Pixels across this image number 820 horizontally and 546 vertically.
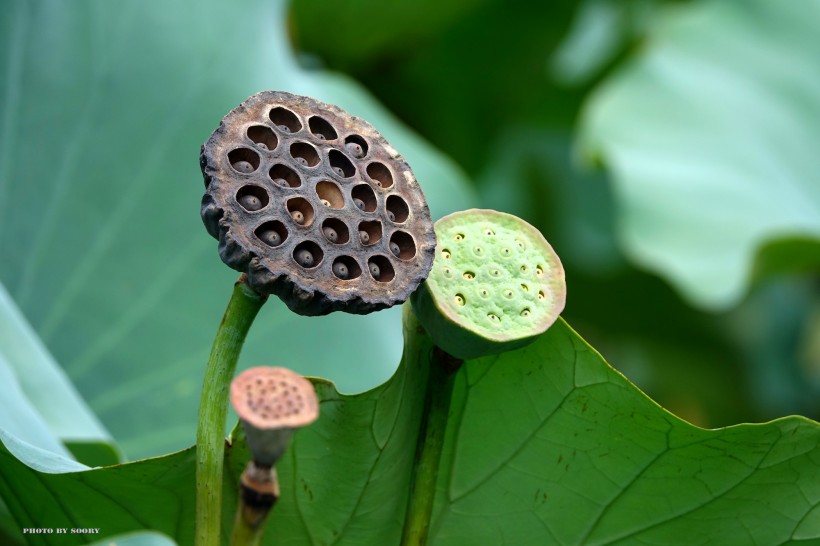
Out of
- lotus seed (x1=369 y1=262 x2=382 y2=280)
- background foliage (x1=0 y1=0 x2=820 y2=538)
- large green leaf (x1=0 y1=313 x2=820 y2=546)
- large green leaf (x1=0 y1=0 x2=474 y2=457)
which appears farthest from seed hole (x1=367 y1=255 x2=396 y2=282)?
large green leaf (x1=0 y1=0 x2=474 y2=457)

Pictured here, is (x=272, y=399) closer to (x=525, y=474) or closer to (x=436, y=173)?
(x=525, y=474)

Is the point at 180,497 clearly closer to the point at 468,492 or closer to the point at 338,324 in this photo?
the point at 468,492

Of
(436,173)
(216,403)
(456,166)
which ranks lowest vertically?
(456,166)

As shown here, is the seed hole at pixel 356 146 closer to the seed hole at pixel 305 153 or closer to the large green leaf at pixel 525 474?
the seed hole at pixel 305 153

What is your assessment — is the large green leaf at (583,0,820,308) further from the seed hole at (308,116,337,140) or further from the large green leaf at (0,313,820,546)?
the seed hole at (308,116,337,140)

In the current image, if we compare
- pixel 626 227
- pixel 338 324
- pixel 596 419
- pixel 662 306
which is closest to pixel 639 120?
pixel 626 227

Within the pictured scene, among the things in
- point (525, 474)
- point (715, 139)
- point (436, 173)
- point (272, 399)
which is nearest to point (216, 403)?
point (272, 399)

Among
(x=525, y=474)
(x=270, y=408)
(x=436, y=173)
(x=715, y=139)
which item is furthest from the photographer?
(x=715, y=139)
